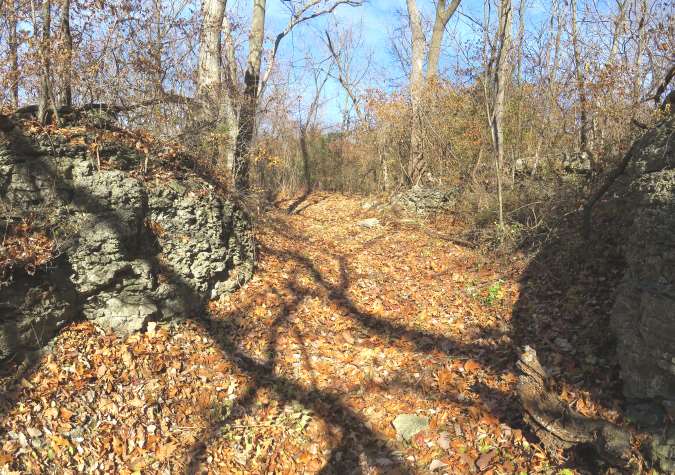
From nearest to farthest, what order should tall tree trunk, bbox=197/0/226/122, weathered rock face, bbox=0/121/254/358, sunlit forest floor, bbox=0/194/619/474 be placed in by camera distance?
sunlit forest floor, bbox=0/194/619/474 → weathered rock face, bbox=0/121/254/358 → tall tree trunk, bbox=197/0/226/122

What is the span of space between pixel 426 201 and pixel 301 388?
24.6 feet

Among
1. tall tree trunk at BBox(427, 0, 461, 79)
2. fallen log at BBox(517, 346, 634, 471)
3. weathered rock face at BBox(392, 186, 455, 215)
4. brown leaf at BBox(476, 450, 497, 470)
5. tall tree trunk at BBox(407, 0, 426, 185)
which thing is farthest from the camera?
tall tree trunk at BBox(427, 0, 461, 79)

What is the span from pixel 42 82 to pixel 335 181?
41.5 feet

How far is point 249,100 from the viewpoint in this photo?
29.7ft

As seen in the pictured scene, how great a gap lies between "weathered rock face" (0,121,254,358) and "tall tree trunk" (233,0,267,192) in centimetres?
233

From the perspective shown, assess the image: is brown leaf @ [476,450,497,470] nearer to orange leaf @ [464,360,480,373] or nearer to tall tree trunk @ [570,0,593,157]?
orange leaf @ [464,360,480,373]

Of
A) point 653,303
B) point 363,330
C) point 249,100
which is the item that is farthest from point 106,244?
point 653,303

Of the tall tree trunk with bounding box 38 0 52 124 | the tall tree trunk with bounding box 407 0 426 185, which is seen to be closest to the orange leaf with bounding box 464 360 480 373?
the tall tree trunk with bounding box 38 0 52 124

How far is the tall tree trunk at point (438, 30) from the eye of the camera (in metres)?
13.8

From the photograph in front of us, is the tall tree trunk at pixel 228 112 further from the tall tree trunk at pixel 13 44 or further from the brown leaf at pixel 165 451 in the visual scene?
the brown leaf at pixel 165 451

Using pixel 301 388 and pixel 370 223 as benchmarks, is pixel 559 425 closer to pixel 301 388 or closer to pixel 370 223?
pixel 301 388

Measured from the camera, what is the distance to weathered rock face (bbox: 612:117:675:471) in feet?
11.4

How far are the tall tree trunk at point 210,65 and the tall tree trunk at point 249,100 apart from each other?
→ 0.68 m

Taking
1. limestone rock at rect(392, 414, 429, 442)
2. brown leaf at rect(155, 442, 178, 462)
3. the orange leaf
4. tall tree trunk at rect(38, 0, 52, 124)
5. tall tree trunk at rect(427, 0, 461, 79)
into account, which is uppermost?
tall tree trunk at rect(427, 0, 461, 79)
